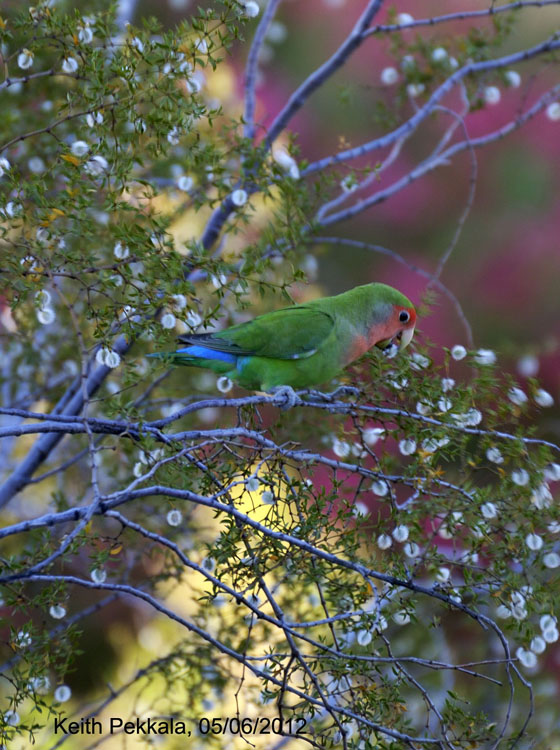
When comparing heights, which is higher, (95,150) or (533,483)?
(95,150)

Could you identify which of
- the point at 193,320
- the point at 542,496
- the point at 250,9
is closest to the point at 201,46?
the point at 250,9

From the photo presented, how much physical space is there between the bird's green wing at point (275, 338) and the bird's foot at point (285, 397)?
4.2 inches

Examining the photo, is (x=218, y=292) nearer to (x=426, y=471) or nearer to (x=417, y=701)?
(x=426, y=471)

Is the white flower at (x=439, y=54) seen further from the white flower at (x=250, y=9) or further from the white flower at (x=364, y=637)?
the white flower at (x=364, y=637)

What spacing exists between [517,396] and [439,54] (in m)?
1.54

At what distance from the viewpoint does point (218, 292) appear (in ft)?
5.66

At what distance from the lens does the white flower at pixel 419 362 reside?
6.35 feet

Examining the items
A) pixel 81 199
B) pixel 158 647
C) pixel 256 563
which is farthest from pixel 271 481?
pixel 158 647

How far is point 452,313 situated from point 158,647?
7.21 feet

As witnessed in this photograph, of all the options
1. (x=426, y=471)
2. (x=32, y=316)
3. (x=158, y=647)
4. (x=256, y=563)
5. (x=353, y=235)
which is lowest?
(x=256, y=563)

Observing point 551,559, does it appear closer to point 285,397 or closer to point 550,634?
point 550,634

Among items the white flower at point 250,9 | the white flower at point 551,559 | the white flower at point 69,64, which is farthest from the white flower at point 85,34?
the white flower at point 551,559

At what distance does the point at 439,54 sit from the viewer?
2.89 m

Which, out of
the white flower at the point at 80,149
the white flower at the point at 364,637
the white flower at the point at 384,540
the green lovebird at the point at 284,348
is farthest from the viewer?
the green lovebird at the point at 284,348
